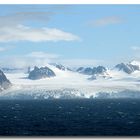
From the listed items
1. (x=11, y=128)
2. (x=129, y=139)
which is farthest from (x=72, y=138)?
(x=11, y=128)

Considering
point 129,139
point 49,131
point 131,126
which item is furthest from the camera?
point 131,126

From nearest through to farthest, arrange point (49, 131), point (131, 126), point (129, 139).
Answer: point (129, 139), point (49, 131), point (131, 126)

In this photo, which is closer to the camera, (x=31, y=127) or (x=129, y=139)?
(x=129, y=139)
